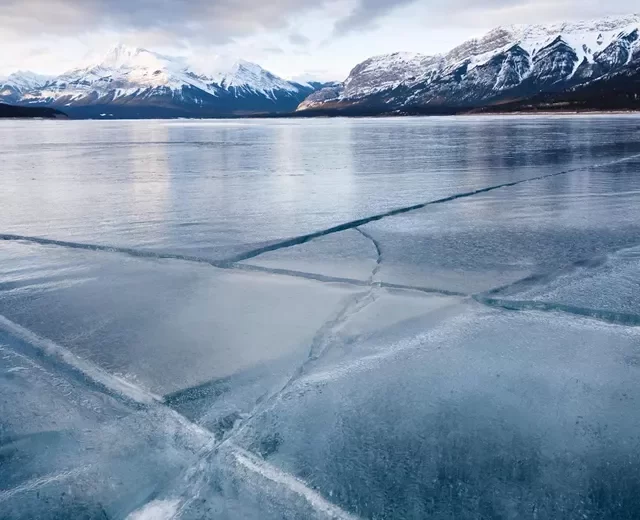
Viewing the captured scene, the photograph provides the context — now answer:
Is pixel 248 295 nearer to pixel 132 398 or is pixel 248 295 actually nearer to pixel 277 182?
pixel 132 398

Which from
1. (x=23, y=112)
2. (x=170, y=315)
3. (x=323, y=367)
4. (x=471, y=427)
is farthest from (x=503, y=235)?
(x=23, y=112)

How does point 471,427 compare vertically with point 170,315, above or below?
below

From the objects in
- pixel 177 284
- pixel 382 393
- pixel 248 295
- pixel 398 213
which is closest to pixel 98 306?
pixel 177 284

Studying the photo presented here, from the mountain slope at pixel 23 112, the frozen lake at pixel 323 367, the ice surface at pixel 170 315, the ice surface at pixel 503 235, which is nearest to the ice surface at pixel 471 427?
the frozen lake at pixel 323 367

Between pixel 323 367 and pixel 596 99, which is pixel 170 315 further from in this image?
pixel 596 99

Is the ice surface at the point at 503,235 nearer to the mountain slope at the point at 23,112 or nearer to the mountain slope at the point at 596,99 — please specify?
the mountain slope at the point at 596,99

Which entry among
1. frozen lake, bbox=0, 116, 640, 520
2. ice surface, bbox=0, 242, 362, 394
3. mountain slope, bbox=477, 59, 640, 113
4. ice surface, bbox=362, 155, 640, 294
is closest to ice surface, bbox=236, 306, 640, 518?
frozen lake, bbox=0, 116, 640, 520

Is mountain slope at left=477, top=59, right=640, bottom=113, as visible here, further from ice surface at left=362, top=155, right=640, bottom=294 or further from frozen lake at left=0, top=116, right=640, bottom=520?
frozen lake at left=0, top=116, right=640, bottom=520

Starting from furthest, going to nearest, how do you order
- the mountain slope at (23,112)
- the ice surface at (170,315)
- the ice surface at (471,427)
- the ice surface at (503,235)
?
1. the mountain slope at (23,112)
2. the ice surface at (503,235)
3. the ice surface at (170,315)
4. the ice surface at (471,427)
